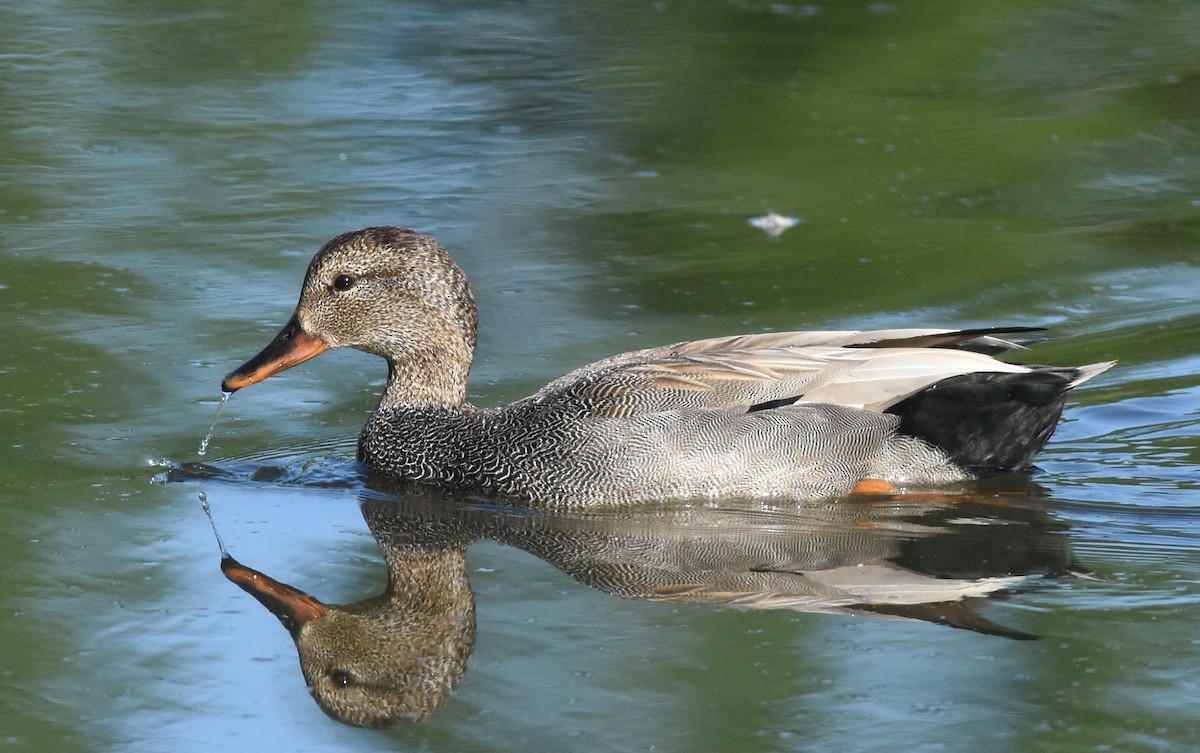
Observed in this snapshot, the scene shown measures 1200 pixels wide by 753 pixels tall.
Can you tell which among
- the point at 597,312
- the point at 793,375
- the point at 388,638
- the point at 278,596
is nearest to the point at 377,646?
the point at 388,638

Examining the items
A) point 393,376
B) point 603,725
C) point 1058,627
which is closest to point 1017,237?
point 393,376

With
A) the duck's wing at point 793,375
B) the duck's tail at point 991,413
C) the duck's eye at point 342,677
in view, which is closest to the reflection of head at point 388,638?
the duck's eye at point 342,677

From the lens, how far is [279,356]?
726 centimetres

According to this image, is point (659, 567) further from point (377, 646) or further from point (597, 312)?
point (597, 312)

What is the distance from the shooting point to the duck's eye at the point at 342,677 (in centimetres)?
Result: 504

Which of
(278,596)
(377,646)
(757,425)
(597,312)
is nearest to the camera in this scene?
(377,646)

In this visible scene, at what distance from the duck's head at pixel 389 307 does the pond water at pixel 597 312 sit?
0.42m

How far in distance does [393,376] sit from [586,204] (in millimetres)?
3113

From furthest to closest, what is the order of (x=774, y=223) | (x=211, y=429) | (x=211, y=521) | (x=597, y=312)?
(x=774, y=223)
(x=597, y=312)
(x=211, y=429)
(x=211, y=521)

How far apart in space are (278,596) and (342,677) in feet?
2.23

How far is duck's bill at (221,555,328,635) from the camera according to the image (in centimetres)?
551

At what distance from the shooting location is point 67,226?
389 inches

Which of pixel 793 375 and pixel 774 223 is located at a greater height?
pixel 793 375

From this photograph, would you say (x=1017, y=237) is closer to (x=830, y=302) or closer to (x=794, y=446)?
(x=830, y=302)
